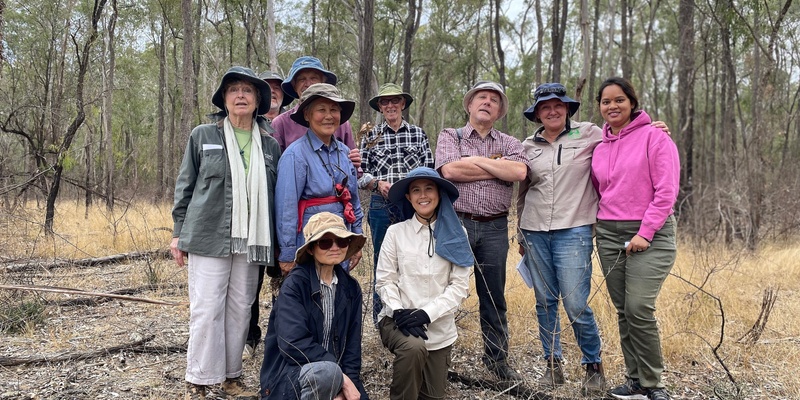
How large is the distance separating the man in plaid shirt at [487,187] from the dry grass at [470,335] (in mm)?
280

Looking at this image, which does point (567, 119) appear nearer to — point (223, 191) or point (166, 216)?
point (223, 191)

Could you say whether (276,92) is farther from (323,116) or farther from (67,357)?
(67,357)

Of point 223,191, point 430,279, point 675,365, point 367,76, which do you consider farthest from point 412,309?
point 367,76

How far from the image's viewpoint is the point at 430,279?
3.01 m

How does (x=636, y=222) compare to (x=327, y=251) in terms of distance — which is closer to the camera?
(x=327, y=251)

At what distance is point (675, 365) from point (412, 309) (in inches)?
95.7

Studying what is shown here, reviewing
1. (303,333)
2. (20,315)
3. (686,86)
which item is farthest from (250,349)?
(686,86)

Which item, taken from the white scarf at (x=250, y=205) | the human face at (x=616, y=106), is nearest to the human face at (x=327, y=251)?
the white scarf at (x=250, y=205)

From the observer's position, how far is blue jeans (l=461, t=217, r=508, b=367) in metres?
3.34

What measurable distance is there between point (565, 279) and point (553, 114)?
3.69ft

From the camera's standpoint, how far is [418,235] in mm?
3078

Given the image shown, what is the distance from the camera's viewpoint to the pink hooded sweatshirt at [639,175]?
Result: 2896 mm

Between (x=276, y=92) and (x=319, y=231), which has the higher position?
(x=276, y=92)

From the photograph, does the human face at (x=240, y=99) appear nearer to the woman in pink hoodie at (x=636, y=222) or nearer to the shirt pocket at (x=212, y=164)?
the shirt pocket at (x=212, y=164)
